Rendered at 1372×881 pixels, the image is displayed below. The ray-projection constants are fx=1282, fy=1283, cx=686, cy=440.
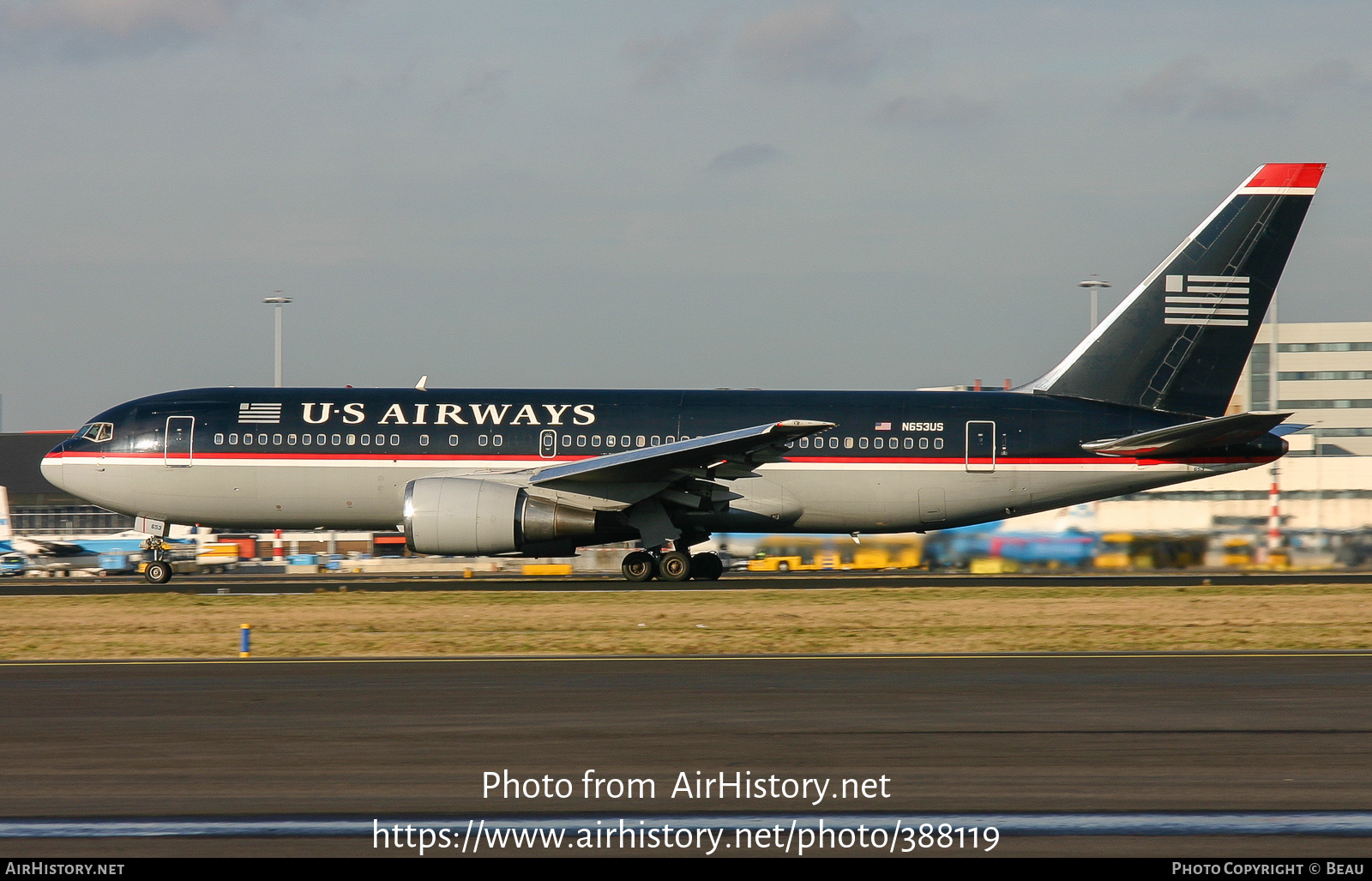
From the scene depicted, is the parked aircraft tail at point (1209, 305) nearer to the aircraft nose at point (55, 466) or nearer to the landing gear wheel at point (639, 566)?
the landing gear wheel at point (639, 566)

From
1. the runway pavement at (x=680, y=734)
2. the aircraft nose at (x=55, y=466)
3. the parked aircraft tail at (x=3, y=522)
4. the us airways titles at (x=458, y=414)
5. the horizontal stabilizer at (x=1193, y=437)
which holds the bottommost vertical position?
the runway pavement at (x=680, y=734)

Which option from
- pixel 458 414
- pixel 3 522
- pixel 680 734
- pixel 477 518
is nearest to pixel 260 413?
pixel 458 414

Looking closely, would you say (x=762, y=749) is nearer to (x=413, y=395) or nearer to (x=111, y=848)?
(x=111, y=848)

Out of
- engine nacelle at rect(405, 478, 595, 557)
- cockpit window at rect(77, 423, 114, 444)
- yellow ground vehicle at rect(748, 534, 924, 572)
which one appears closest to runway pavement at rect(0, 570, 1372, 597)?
engine nacelle at rect(405, 478, 595, 557)

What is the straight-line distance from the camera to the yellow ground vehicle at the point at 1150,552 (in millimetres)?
33062

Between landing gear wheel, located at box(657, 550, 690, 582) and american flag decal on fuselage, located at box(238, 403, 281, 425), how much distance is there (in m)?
8.99

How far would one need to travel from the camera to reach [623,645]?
1688cm

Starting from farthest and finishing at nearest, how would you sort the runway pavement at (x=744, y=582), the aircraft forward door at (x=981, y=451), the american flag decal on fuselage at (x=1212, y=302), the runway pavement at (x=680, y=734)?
the american flag decal on fuselage at (x=1212, y=302), the aircraft forward door at (x=981, y=451), the runway pavement at (x=744, y=582), the runway pavement at (x=680, y=734)

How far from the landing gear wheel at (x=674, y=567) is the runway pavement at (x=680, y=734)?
12.6m

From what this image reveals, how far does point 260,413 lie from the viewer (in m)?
28.2

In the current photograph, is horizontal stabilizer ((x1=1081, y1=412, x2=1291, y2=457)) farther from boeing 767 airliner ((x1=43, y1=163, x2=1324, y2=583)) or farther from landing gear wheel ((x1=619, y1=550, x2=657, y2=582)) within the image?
landing gear wheel ((x1=619, y1=550, x2=657, y2=582))

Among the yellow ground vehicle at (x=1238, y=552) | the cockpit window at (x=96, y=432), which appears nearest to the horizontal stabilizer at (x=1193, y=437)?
the yellow ground vehicle at (x=1238, y=552)

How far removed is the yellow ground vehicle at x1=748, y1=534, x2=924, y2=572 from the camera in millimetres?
33750

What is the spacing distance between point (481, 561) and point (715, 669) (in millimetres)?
27757
